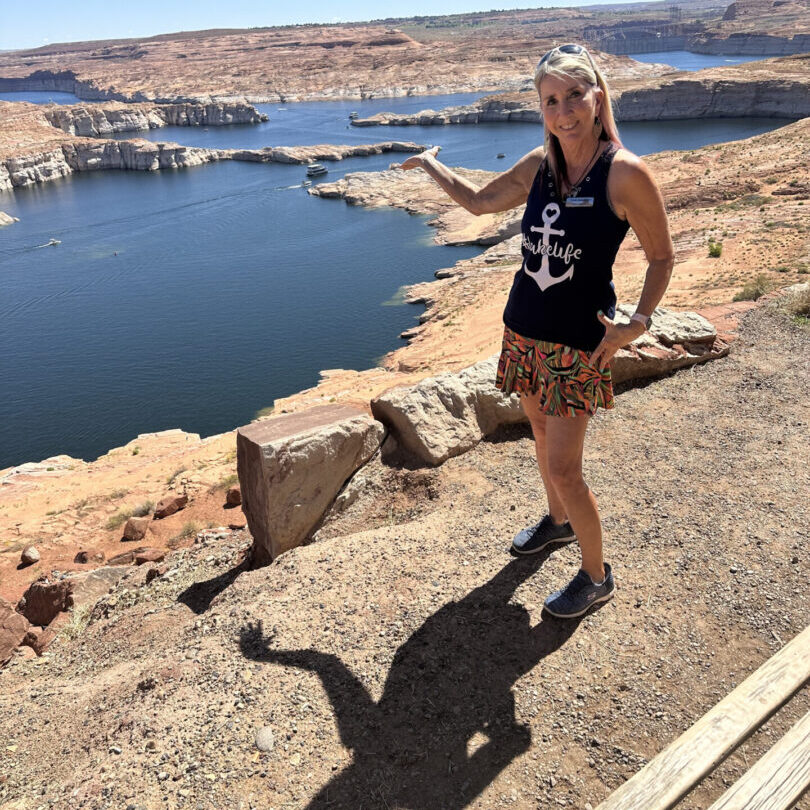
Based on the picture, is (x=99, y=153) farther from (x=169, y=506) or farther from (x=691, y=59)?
(x=691, y=59)

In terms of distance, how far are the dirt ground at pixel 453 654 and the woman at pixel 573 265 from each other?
1.73 feet

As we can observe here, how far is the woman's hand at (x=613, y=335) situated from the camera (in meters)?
2.89

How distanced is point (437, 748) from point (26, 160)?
69849 millimetres

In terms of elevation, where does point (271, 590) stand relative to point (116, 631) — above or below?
above

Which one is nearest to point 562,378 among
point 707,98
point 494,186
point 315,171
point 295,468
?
point 494,186

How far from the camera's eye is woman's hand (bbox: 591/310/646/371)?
9.48 feet

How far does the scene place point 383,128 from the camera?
78688 millimetres

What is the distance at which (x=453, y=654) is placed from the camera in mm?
3645

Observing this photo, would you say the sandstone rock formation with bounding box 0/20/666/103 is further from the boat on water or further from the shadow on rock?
the shadow on rock

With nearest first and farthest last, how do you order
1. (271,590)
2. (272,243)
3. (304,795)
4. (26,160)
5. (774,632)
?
(304,795) < (774,632) < (271,590) < (272,243) < (26,160)

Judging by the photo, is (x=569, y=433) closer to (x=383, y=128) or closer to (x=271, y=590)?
(x=271, y=590)

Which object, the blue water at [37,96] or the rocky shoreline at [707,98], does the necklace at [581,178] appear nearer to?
the rocky shoreline at [707,98]

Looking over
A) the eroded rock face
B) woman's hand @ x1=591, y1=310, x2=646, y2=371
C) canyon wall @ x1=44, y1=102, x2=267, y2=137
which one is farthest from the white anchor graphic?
canyon wall @ x1=44, y1=102, x2=267, y2=137

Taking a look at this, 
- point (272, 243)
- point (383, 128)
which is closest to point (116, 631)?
point (272, 243)
